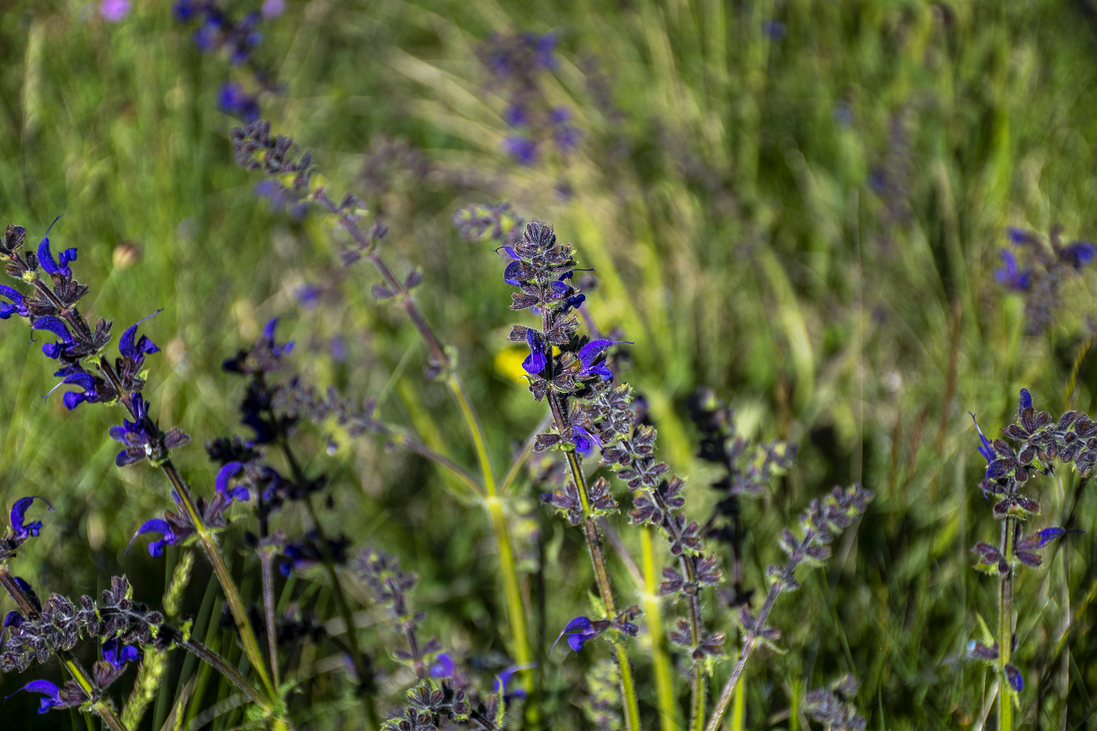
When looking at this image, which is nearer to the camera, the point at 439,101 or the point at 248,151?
the point at 248,151

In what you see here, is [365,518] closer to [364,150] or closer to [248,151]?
[248,151]

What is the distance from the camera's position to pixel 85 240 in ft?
13.2

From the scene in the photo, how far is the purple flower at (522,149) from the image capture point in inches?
173

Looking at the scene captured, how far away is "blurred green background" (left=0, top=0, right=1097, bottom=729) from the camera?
2711 mm

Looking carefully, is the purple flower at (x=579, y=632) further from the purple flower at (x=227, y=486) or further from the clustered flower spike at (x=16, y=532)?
the clustered flower spike at (x=16, y=532)

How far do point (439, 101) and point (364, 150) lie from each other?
70cm

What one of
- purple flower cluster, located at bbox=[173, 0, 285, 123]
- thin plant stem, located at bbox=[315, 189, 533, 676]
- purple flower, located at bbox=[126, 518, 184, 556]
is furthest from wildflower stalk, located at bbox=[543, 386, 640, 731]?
purple flower cluster, located at bbox=[173, 0, 285, 123]

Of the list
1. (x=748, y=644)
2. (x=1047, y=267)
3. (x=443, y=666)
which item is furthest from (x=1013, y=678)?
(x=1047, y=267)

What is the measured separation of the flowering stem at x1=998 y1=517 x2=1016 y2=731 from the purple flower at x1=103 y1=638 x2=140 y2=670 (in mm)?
1967

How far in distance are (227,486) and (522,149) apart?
10.1 feet

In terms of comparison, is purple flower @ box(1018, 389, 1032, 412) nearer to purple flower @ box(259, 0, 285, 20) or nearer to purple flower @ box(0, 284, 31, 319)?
purple flower @ box(0, 284, 31, 319)

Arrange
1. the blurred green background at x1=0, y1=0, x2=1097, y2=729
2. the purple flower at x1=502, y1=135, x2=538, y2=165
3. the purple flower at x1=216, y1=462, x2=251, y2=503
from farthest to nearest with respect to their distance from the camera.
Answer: the purple flower at x1=502, y1=135, x2=538, y2=165 < the blurred green background at x1=0, y1=0, x2=1097, y2=729 < the purple flower at x1=216, y1=462, x2=251, y2=503

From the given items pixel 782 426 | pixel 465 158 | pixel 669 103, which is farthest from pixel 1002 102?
pixel 465 158

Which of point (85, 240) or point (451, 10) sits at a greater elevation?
point (451, 10)
